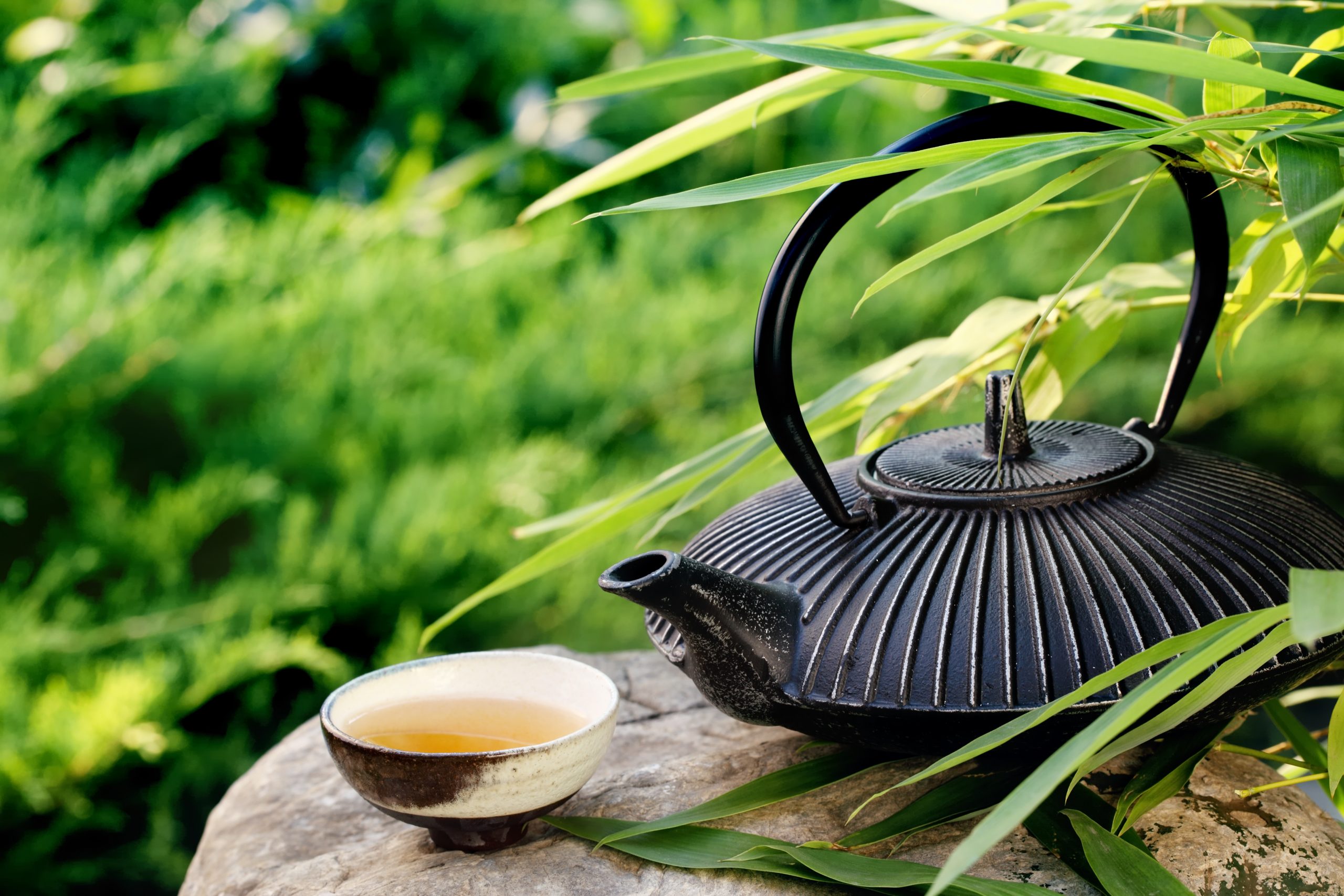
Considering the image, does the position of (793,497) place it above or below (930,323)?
above

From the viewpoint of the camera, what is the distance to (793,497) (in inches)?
31.2

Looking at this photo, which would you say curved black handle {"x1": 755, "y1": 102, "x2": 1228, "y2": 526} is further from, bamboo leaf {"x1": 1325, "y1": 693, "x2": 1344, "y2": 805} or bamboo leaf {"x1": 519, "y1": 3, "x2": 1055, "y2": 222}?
bamboo leaf {"x1": 1325, "y1": 693, "x2": 1344, "y2": 805}

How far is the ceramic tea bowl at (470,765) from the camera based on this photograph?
0.62m

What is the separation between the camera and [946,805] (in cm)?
68

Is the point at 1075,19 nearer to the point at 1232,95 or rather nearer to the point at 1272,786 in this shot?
the point at 1232,95

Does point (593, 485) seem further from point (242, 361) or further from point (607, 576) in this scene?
point (607, 576)

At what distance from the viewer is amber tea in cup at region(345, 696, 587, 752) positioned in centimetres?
69

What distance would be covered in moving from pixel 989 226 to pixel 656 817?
0.44 meters

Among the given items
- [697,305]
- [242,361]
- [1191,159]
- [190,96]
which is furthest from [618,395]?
[1191,159]

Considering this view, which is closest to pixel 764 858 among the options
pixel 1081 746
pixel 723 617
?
pixel 723 617

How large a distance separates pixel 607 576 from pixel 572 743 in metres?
0.11

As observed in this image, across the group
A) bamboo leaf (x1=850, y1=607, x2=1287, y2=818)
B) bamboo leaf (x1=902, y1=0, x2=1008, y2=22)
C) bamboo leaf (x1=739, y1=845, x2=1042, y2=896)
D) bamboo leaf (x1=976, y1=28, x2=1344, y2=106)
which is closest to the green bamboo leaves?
bamboo leaf (x1=739, y1=845, x2=1042, y2=896)

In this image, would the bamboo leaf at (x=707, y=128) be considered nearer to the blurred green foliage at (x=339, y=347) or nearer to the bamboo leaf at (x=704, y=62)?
the bamboo leaf at (x=704, y=62)

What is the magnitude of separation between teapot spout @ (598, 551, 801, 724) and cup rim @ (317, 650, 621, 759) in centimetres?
7
